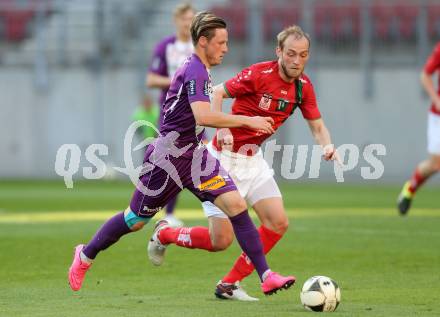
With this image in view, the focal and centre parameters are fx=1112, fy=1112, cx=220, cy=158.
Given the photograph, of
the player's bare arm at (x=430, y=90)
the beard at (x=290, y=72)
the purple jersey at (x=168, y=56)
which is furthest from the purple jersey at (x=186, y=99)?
the player's bare arm at (x=430, y=90)

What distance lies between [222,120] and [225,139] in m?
0.47

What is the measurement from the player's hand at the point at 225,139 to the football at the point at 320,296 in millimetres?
1286

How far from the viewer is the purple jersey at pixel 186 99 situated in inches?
311

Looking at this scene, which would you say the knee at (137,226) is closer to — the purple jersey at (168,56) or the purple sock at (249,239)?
the purple sock at (249,239)

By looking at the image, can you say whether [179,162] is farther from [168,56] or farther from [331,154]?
[168,56]

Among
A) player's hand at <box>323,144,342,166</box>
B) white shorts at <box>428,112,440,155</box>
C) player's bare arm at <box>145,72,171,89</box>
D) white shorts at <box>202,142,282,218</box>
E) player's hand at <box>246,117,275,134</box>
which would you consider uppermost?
player's hand at <box>246,117,275,134</box>

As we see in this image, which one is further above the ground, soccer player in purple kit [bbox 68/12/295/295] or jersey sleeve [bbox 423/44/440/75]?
soccer player in purple kit [bbox 68/12/295/295]

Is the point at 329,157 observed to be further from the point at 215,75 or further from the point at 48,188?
the point at 215,75

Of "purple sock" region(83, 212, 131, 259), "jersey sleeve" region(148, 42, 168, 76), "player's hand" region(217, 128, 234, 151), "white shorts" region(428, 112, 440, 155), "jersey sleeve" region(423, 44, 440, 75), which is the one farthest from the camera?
"white shorts" region(428, 112, 440, 155)

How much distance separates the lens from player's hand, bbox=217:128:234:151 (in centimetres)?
823

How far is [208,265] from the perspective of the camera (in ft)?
34.6

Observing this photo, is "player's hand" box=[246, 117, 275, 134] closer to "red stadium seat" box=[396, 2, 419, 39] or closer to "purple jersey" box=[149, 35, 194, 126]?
"purple jersey" box=[149, 35, 194, 126]

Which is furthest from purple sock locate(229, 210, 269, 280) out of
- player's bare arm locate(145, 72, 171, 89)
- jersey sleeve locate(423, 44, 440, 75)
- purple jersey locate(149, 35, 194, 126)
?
jersey sleeve locate(423, 44, 440, 75)

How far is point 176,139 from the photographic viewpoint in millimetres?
8234
